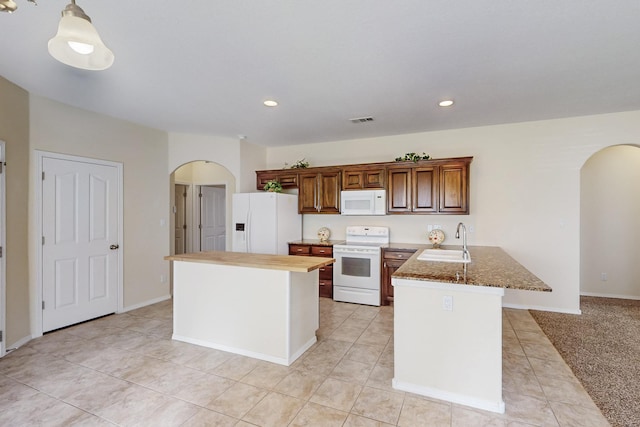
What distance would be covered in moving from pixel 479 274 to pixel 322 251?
9.06 feet

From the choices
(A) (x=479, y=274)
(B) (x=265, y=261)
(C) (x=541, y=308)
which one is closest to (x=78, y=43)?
(B) (x=265, y=261)

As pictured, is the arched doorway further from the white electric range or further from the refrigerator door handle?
the white electric range

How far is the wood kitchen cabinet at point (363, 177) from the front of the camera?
464 centimetres

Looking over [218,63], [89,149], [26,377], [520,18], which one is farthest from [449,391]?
[89,149]

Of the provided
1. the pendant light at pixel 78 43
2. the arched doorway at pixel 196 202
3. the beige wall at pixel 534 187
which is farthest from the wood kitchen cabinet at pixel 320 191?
the pendant light at pixel 78 43

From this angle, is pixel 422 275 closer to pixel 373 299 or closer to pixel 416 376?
pixel 416 376

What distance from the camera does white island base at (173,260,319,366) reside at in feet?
9.18

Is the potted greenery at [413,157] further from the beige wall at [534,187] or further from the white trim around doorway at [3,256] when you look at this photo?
the white trim around doorway at [3,256]

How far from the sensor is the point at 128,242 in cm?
429

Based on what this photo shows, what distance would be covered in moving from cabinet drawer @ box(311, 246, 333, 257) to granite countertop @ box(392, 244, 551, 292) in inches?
79.1

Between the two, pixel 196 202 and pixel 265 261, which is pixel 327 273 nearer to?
pixel 265 261

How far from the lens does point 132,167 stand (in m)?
4.33

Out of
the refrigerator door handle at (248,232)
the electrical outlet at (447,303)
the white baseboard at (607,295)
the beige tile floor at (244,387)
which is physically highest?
the refrigerator door handle at (248,232)

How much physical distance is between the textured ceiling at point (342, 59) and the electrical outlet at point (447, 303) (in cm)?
186
